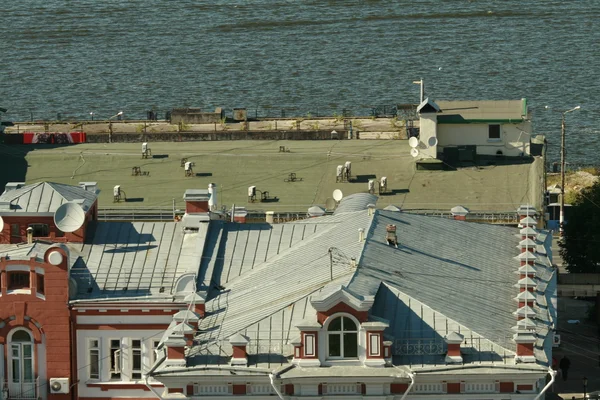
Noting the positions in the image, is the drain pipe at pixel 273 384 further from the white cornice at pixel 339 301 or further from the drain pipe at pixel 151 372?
the drain pipe at pixel 151 372

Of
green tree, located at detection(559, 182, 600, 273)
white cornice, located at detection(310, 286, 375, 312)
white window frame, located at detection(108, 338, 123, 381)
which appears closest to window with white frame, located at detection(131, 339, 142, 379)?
white window frame, located at detection(108, 338, 123, 381)

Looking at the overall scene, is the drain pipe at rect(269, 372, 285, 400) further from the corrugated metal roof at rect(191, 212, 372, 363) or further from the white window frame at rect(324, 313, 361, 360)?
the white window frame at rect(324, 313, 361, 360)

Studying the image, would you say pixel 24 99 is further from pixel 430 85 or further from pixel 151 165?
A: pixel 151 165

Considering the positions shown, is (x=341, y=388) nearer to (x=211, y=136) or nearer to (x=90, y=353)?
(x=90, y=353)

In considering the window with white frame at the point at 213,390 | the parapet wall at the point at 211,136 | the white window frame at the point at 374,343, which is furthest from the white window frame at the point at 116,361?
the parapet wall at the point at 211,136

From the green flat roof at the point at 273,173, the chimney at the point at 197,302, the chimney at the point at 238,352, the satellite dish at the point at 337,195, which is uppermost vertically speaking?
the green flat roof at the point at 273,173

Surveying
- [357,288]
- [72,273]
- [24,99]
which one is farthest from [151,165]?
[24,99]
